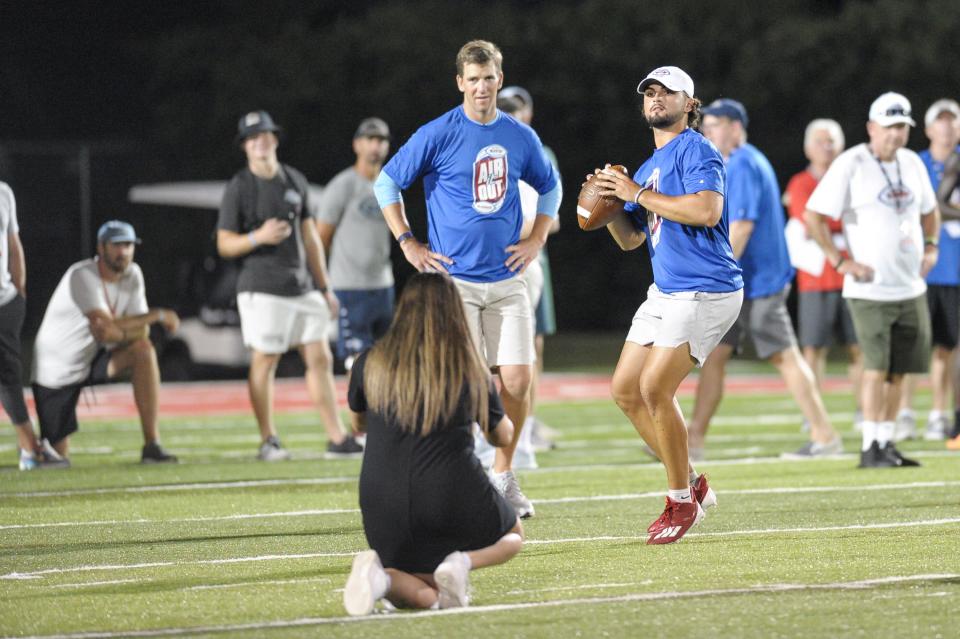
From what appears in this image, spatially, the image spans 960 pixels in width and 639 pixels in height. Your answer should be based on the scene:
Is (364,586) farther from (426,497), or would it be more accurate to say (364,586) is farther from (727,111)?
(727,111)

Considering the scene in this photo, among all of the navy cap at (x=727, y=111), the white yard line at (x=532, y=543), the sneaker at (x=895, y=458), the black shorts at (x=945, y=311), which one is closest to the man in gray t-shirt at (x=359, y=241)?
the navy cap at (x=727, y=111)

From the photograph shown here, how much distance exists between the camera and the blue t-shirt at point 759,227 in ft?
38.0

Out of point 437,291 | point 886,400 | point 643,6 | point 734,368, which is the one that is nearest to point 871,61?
point 643,6

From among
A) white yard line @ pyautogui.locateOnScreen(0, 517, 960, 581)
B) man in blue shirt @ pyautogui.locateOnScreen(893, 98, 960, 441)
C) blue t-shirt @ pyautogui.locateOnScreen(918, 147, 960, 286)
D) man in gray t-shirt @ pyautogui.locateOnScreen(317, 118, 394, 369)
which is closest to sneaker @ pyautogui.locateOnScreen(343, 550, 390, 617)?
white yard line @ pyautogui.locateOnScreen(0, 517, 960, 581)

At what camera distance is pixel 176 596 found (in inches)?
253

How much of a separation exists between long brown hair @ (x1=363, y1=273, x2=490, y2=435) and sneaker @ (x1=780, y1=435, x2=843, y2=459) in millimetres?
5800

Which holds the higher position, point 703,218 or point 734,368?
point 703,218

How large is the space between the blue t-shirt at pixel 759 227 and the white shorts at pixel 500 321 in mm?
3051

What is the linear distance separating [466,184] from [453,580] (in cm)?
318

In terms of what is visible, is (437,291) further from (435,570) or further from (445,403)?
(435,570)

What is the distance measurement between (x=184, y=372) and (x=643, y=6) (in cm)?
1600

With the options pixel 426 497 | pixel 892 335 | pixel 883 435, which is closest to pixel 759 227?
pixel 892 335

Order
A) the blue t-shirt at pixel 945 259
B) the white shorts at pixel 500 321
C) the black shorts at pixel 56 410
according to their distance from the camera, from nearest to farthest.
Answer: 1. the white shorts at pixel 500 321
2. the black shorts at pixel 56 410
3. the blue t-shirt at pixel 945 259

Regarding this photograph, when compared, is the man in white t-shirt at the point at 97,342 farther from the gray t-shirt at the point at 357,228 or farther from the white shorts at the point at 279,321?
the gray t-shirt at the point at 357,228
